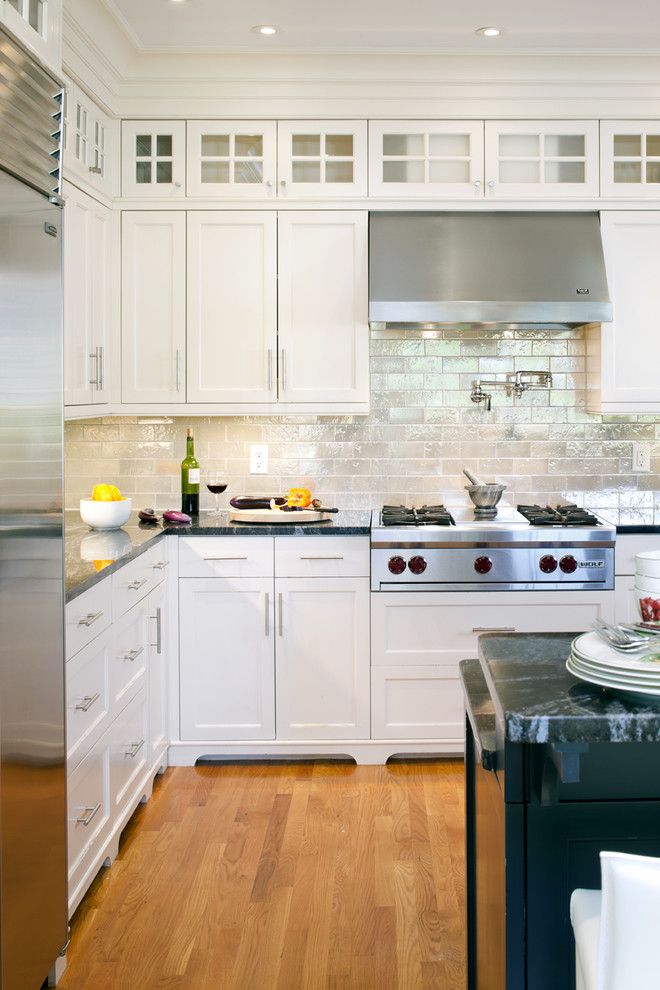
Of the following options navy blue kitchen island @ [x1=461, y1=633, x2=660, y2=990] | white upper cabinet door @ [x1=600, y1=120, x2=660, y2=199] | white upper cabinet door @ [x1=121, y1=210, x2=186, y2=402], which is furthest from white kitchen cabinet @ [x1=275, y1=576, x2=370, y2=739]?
navy blue kitchen island @ [x1=461, y1=633, x2=660, y2=990]

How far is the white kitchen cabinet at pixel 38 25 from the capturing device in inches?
85.4

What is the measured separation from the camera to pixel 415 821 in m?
3.54

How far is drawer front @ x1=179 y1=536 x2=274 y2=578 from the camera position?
160 inches

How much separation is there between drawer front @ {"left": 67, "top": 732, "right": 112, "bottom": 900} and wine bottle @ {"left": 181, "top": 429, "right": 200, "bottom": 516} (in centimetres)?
150

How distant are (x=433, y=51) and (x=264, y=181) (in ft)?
2.82

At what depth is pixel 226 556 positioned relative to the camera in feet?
13.4

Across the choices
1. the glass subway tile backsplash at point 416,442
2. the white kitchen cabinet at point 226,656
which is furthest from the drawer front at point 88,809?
the glass subway tile backsplash at point 416,442

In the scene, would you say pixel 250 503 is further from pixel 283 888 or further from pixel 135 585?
pixel 283 888

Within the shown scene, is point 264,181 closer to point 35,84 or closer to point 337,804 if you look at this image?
point 35,84

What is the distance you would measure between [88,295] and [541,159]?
197 centimetres

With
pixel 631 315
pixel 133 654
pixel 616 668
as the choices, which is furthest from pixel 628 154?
pixel 616 668

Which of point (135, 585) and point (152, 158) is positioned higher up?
point (152, 158)

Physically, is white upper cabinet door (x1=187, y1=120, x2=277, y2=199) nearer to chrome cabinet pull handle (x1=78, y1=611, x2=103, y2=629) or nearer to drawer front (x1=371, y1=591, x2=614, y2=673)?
drawer front (x1=371, y1=591, x2=614, y2=673)

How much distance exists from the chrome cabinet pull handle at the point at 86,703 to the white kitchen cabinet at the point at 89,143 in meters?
1.89
